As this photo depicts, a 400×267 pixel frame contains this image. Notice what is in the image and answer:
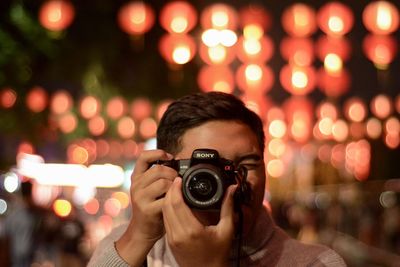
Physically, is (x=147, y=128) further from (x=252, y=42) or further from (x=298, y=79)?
(x=252, y=42)

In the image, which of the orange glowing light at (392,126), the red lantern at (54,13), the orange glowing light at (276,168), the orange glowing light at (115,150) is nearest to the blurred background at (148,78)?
the red lantern at (54,13)

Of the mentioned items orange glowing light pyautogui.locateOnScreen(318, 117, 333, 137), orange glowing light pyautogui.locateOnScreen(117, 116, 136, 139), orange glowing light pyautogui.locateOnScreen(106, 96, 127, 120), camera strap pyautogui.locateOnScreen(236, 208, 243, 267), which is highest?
camera strap pyautogui.locateOnScreen(236, 208, 243, 267)

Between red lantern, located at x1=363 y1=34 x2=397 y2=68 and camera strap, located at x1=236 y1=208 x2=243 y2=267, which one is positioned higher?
red lantern, located at x1=363 y1=34 x2=397 y2=68

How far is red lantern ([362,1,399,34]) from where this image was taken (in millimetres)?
12422

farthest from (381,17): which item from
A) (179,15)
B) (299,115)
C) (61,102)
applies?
(61,102)

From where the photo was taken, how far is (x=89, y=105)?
84.0ft

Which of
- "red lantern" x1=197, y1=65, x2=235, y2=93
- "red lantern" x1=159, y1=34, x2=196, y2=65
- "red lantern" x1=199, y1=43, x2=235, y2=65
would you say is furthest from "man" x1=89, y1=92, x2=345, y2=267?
"red lantern" x1=197, y1=65, x2=235, y2=93

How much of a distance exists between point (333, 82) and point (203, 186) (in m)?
14.9

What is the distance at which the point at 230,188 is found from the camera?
2.39m

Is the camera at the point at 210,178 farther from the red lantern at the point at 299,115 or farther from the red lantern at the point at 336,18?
the red lantern at the point at 299,115

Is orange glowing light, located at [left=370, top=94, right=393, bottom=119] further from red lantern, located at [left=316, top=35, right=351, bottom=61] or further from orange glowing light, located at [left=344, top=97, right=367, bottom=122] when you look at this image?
red lantern, located at [left=316, top=35, right=351, bottom=61]

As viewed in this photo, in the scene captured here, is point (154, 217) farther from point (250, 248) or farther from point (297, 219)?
point (297, 219)

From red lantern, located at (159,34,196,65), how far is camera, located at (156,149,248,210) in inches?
438

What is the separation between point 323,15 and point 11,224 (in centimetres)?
635
